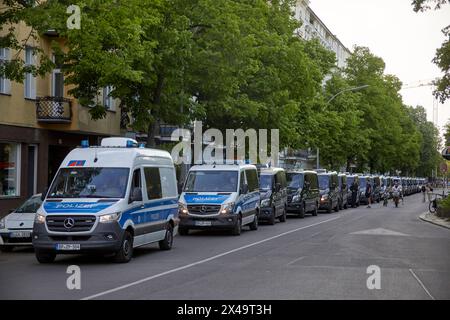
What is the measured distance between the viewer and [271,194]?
2847cm

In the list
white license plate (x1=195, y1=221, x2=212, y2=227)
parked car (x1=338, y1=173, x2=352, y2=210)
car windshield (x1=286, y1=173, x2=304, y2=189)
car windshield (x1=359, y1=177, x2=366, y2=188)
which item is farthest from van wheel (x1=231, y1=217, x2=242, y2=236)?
car windshield (x1=359, y1=177, x2=366, y2=188)

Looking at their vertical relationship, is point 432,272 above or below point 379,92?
below

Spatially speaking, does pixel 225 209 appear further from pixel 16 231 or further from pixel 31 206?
pixel 16 231

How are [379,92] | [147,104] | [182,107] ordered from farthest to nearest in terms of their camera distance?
1. [379,92]
2. [182,107]
3. [147,104]

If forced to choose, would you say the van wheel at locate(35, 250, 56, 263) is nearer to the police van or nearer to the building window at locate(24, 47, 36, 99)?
the police van

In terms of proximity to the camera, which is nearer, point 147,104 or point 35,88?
point 147,104

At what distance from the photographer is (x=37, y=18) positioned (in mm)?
17750

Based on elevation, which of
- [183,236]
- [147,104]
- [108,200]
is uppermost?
[147,104]
